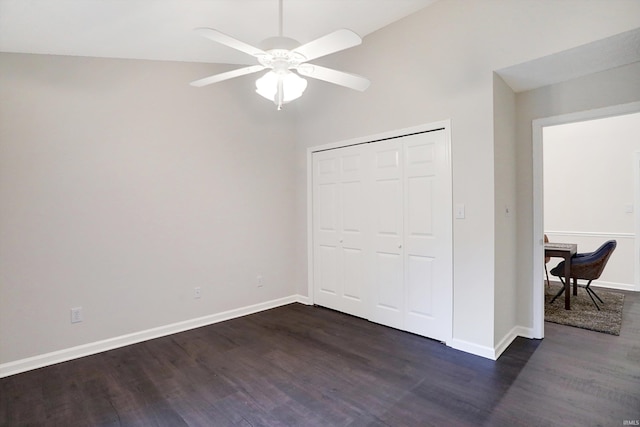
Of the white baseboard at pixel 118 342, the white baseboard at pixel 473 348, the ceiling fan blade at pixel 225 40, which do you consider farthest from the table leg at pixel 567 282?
the ceiling fan blade at pixel 225 40

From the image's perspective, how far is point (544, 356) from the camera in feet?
9.10

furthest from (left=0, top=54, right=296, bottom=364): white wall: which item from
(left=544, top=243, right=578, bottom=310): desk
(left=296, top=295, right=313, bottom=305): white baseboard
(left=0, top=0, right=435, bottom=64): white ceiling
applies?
(left=544, top=243, right=578, bottom=310): desk

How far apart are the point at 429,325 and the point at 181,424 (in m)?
2.29

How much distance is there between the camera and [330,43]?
68.2 inches

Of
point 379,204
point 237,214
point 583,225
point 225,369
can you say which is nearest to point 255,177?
point 237,214

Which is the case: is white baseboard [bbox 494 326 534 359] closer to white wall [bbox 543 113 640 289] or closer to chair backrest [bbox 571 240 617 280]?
chair backrest [bbox 571 240 617 280]

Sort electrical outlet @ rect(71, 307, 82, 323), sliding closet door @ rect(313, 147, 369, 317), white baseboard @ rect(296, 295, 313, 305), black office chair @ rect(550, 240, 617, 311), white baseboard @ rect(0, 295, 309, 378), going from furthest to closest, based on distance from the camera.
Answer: white baseboard @ rect(296, 295, 313, 305) < black office chair @ rect(550, 240, 617, 311) < sliding closet door @ rect(313, 147, 369, 317) < electrical outlet @ rect(71, 307, 82, 323) < white baseboard @ rect(0, 295, 309, 378)

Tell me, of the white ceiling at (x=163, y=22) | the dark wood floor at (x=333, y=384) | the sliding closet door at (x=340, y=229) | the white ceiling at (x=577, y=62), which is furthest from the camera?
the sliding closet door at (x=340, y=229)

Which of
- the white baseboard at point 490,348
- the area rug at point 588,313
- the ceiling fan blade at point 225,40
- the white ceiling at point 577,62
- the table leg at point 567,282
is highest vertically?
the white ceiling at point 577,62

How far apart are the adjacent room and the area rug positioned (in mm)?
145

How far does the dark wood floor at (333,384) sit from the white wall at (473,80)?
0.47 meters

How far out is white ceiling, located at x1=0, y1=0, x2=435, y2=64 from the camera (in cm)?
214

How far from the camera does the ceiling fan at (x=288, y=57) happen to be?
66.8 inches

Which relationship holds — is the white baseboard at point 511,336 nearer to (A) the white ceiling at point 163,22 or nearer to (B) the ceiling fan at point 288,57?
(B) the ceiling fan at point 288,57
